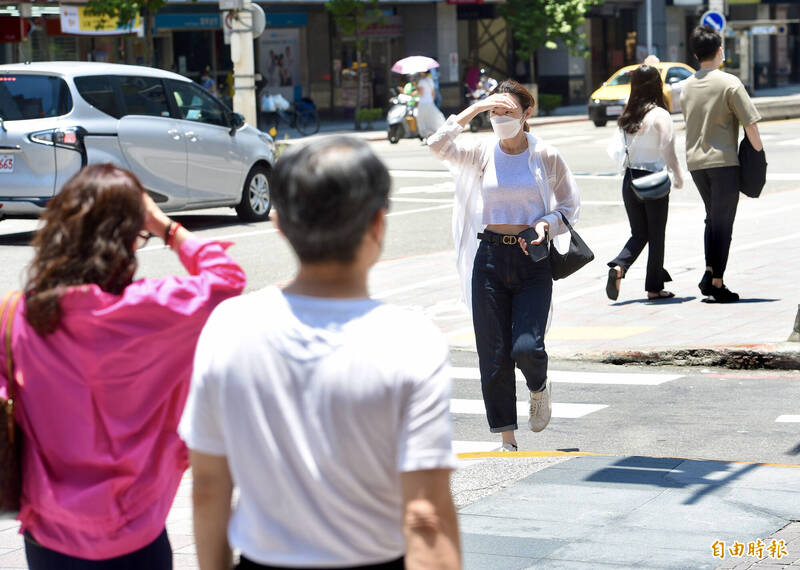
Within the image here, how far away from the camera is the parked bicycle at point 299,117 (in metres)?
37.4

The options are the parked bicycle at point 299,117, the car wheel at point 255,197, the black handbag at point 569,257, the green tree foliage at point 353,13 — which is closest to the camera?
the black handbag at point 569,257

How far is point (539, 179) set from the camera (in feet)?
21.6

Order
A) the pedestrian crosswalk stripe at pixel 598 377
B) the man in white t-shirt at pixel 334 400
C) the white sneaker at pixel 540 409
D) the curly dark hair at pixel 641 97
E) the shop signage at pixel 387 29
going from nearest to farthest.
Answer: the man in white t-shirt at pixel 334 400
the white sneaker at pixel 540 409
the pedestrian crosswalk stripe at pixel 598 377
the curly dark hair at pixel 641 97
the shop signage at pixel 387 29

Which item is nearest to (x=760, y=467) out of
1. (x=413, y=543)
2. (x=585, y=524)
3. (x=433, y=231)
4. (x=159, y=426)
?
(x=585, y=524)

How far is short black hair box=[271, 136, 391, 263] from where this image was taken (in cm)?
243

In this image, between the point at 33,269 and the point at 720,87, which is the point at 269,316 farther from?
the point at 720,87

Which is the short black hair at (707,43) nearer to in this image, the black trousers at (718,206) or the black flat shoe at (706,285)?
the black trousers at (718,206)

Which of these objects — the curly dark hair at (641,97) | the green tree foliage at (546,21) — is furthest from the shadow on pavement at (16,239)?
the green tree foliage at (546,21)

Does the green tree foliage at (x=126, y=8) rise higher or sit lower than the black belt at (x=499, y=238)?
higher

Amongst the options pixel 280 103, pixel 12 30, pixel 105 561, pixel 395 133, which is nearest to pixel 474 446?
pixel 105 561

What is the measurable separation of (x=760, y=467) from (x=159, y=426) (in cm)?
351

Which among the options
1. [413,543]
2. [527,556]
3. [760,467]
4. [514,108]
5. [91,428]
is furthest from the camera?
[514,108]

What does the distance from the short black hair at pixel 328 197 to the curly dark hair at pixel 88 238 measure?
685 mm

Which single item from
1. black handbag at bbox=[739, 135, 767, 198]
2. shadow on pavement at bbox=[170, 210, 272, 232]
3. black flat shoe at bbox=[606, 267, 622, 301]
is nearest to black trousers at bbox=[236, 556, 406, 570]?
black handbag at bbox=[739, 135, 767, 198]
